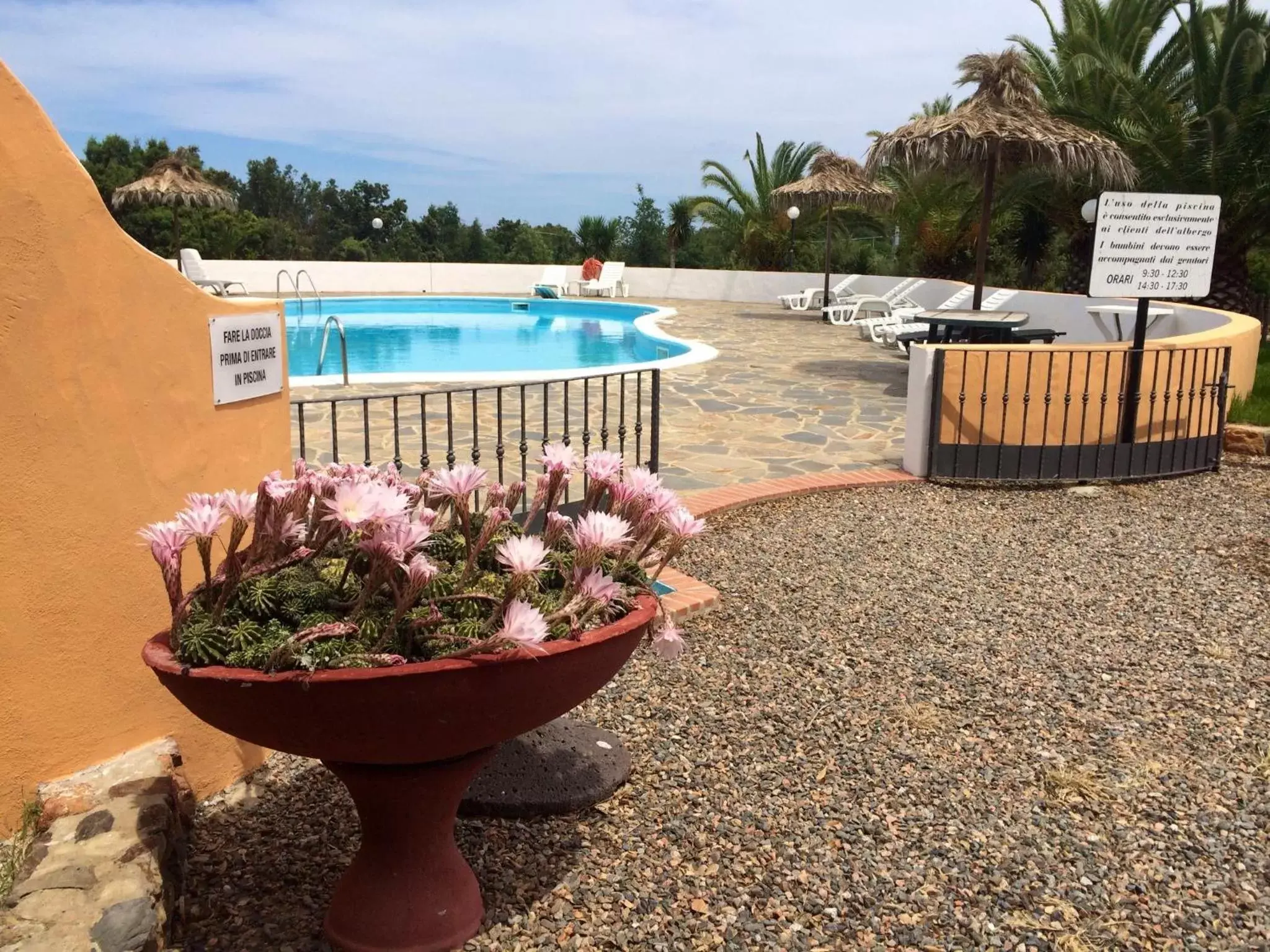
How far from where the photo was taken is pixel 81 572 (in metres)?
2.50

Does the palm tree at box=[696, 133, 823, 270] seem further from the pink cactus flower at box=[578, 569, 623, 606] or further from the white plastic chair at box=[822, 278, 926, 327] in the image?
the pink cactus flower at box=[578, 569, 623, 606]

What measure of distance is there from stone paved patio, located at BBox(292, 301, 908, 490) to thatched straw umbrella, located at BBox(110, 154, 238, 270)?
12199 mm

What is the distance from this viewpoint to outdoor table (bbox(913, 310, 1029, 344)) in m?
10.0

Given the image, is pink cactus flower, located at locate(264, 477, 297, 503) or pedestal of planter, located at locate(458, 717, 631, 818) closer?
pink cactus flower, located at locate(264, 477, 297, 503)

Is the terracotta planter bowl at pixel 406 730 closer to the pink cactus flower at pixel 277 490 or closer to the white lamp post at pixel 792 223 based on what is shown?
the pink cactus flower at pixel 277 490

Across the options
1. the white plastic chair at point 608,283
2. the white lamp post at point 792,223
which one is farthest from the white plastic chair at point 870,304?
the white plastic chair at point 608,283

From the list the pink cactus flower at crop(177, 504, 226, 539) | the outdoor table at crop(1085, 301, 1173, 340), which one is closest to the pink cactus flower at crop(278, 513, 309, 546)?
the pink cactus flower at crop(177, 504, 226, 539)

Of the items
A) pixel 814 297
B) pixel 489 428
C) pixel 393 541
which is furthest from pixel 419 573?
pixel 814 297

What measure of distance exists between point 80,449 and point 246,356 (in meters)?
0.61

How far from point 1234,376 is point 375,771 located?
9.02 metres

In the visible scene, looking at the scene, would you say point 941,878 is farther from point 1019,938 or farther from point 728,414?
point 728,414

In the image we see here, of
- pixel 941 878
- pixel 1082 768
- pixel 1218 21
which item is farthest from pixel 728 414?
pixel 1218 21

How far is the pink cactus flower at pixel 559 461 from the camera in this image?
2266 millimetres

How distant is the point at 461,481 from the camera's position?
6.67 ft
